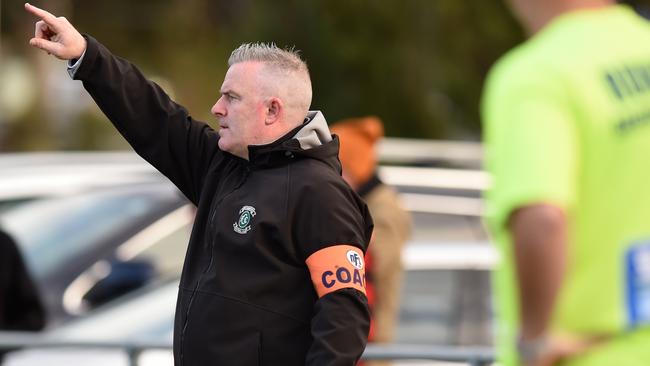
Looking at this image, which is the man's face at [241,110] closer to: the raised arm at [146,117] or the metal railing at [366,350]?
the raised arm at [146,117]

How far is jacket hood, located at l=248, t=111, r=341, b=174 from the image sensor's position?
3.96m

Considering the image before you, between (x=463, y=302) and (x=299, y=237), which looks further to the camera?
(x=463, y=302)

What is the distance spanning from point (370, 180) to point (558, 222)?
4527mm

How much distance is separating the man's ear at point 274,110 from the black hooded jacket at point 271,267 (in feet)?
0.23

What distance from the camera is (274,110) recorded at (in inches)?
160

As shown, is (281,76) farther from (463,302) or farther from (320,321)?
(463,302)

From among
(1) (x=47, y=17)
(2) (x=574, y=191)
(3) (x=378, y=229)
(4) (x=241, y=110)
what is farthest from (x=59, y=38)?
(3) (x=378, y=229)

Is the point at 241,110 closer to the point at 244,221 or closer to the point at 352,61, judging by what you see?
the point at 244,221

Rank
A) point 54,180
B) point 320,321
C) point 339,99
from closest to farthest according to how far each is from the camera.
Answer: point 320,321, point 54,180, point 339,99

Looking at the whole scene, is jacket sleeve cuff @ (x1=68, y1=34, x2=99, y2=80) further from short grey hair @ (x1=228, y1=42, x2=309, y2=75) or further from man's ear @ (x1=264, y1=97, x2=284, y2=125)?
man's ear @ (x1=264, y1=97, x2=284, y2=125)

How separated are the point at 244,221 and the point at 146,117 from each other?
0.54m

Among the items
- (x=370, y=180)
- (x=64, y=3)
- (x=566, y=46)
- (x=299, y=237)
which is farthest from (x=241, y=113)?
(x=64, y=3)

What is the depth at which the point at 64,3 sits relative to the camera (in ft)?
106

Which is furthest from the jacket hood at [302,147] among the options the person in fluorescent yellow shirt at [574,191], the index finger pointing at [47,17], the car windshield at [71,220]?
the car windshield at [71,220]
